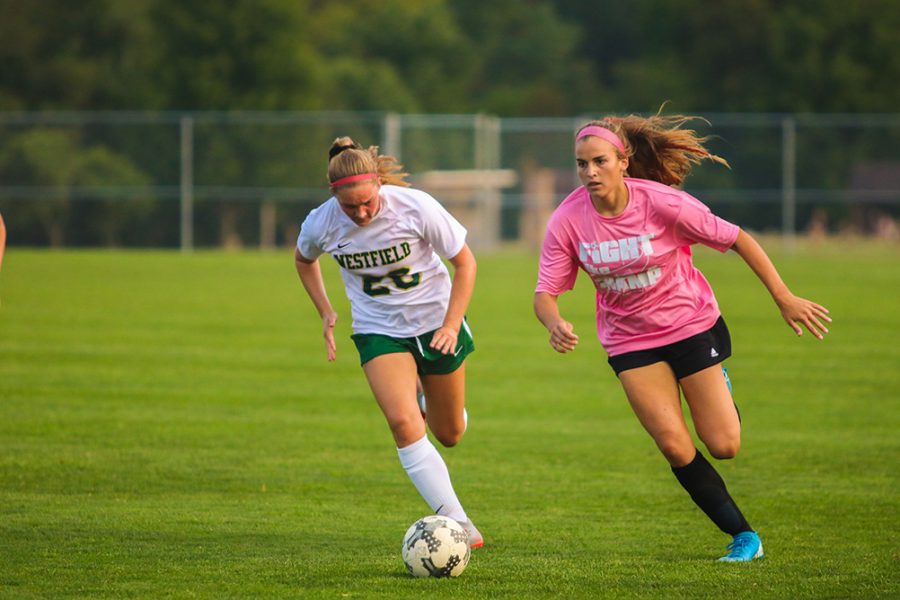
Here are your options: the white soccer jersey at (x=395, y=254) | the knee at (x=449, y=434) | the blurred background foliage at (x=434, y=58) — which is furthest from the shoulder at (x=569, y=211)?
the blurred background foliage at (x=434, y=58)

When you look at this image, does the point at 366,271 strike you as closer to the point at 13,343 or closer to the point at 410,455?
the point at 410,455

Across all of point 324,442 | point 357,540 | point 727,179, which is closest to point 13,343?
point 324,442

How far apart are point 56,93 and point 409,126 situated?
68.3ft

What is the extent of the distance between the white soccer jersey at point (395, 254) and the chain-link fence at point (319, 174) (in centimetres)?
2472

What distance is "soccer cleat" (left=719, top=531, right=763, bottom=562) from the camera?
619cm

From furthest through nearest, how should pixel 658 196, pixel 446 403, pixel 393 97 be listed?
pixel 393 97
pixel 446 403
pixel 658 196

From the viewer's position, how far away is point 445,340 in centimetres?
635

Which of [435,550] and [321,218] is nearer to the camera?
[435,550]

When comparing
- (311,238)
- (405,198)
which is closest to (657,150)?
(405,198)

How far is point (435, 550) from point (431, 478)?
64cm

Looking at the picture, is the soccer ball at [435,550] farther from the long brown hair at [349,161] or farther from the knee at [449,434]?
the long brown hair at [349,161]

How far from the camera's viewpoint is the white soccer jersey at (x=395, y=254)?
6.65m

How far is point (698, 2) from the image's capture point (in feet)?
184

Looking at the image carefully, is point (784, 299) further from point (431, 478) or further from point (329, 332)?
point (329, 332)
